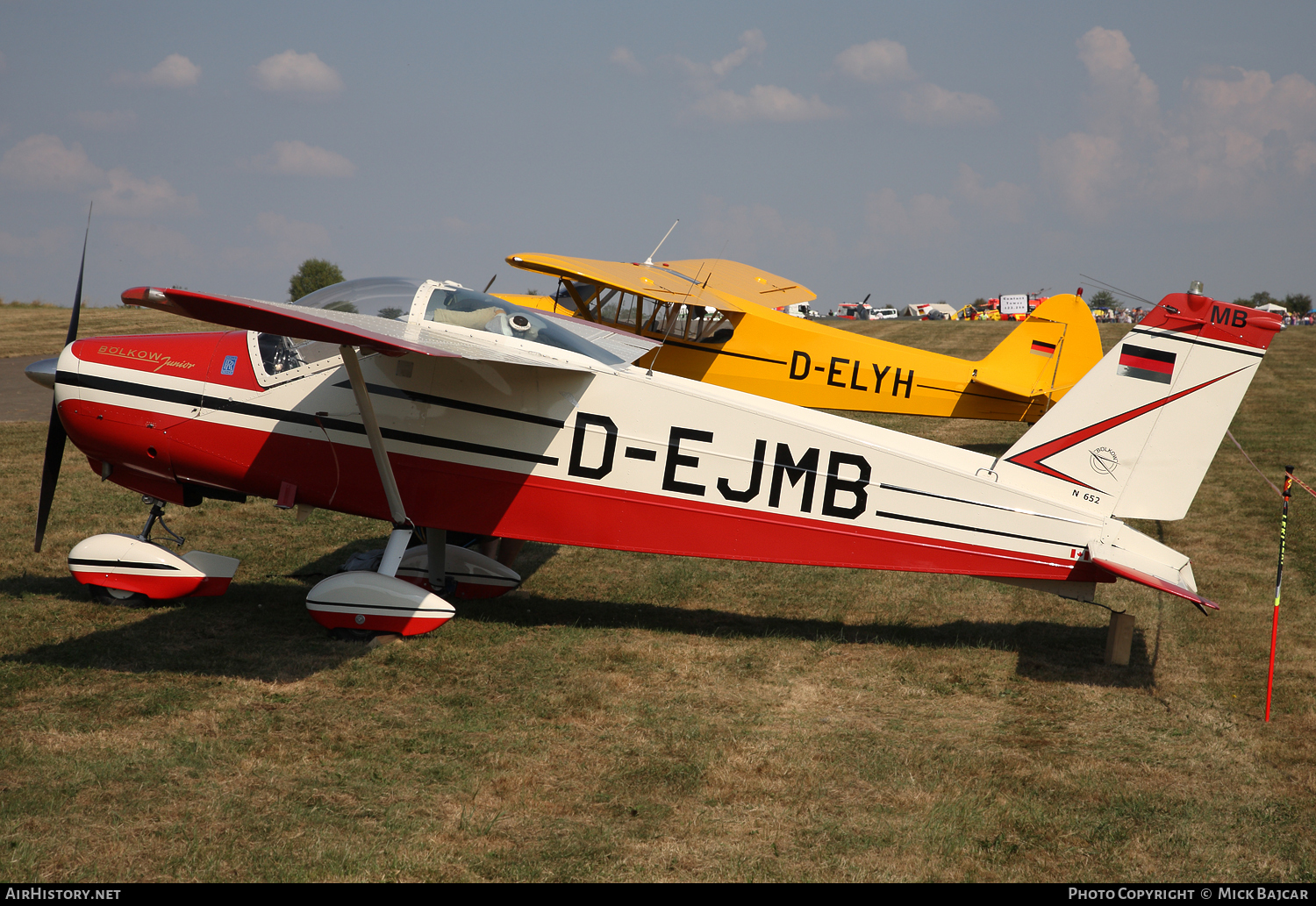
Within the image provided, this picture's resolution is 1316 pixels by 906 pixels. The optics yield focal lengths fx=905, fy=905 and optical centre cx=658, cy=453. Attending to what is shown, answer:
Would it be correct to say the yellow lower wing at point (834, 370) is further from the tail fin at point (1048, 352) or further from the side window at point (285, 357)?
the side window at point (285, 357)

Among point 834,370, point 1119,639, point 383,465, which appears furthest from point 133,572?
point 834,370

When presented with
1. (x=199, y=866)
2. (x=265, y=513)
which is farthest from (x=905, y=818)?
(x=265, y=513)

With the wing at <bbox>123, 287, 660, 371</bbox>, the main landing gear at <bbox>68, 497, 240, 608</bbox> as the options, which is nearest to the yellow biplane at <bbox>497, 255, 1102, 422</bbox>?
the wing at <bbox>123, 287, 660, 371</bbox>

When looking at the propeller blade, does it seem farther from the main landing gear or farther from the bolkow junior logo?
the bolkow junior logo

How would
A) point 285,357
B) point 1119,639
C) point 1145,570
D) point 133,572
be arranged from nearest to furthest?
point 1145,570, point 1119,639, point 285,357, point 133,572

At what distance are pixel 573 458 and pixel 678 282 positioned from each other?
23.7ft

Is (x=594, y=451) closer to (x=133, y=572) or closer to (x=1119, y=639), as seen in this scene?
(x=133, y=572)

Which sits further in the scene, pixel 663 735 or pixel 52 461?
pixel 52 461

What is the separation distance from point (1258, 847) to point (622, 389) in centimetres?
419

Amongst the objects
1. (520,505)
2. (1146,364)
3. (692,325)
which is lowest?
(520,505)

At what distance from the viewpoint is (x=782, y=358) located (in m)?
12.6

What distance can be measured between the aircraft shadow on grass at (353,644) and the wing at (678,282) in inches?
214

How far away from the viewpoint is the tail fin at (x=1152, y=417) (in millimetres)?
5703

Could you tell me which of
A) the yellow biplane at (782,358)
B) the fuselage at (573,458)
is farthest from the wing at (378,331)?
the yellow biplane at (782,358)
